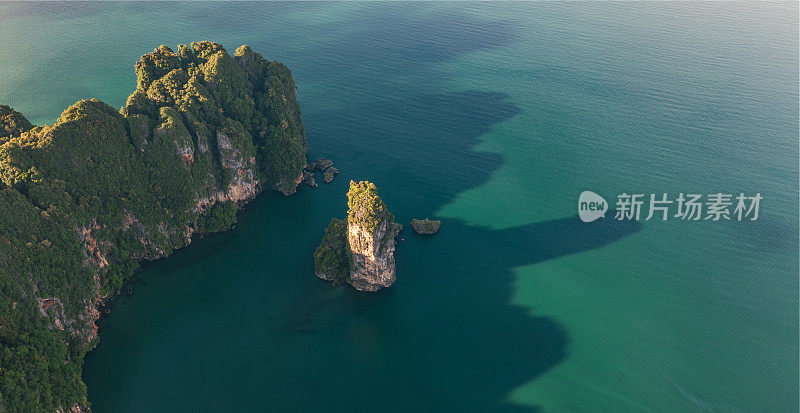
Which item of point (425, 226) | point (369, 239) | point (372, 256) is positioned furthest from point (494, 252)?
point (369, 239)

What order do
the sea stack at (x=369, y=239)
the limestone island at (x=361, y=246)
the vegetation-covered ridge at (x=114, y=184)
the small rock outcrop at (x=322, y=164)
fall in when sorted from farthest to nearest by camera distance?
1. the small rock outcrop at (x=322, y=164)
2. the limestone island at (x=361, y=246)
3. the sea stack at (x=369, y=239)
4. the vegetation-covered ridge at (x=114, y=184)

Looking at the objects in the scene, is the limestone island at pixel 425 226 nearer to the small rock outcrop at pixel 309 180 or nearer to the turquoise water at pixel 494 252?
the turquoise water at pixel 494 252

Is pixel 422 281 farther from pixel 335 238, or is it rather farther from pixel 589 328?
pixel 589 328

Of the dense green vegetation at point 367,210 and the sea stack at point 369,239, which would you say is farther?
the sea stack at point 369,239


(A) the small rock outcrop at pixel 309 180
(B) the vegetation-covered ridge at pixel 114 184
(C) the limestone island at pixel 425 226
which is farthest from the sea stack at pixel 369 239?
(B) the vegetation-covered ridge at pixel 114 184

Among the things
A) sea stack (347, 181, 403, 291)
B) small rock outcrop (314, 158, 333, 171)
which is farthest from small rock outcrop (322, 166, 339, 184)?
sea stack (347, 181, 403, 291)

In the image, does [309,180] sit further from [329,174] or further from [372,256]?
[372,256]

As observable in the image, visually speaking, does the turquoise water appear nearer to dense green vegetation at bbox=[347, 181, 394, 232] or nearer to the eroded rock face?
the eroded rock face

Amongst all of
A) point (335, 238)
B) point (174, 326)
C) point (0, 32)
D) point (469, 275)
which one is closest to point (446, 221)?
point (469, 275)
